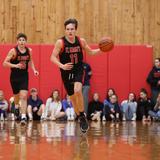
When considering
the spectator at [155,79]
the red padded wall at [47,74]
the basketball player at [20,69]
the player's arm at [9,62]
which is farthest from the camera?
the red padded wall at [47,74]

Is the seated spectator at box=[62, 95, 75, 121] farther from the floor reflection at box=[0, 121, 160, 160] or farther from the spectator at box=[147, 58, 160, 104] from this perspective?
the floor reflection at box=[0, 121, 160, 160]

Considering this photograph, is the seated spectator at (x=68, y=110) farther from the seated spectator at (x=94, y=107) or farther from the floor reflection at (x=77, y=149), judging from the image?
the floor reflection at (x=77, y=149)

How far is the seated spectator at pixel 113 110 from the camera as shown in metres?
15.5

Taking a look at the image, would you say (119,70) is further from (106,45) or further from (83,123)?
(83,123)

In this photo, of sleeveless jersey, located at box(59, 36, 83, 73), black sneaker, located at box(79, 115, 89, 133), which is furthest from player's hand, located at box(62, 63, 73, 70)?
black sneaker, located at box(79, 115, 89, 133)

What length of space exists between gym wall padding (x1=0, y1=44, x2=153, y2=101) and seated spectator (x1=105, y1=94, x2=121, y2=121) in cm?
88

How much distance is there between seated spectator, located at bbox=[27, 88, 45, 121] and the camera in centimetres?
1551

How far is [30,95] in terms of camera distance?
51.8ft

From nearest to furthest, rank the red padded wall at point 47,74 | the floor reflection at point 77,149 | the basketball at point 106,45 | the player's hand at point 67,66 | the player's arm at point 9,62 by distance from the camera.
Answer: the floor reflection at point 77,149 < the player's hand at point 67,66 < the basketball at point 106,45 < the player's arm at point 9,62 < the red padded wall at point 47,74

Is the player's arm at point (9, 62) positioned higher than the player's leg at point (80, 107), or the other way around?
the player's arm at point (9, 62)

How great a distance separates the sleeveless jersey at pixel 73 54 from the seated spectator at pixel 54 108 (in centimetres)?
651

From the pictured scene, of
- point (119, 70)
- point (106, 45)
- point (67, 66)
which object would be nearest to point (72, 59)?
point (67, 66)

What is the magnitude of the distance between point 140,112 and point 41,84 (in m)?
3.32

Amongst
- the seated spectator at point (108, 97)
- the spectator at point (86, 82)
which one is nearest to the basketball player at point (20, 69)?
the seated spectator at point (108, 97)
